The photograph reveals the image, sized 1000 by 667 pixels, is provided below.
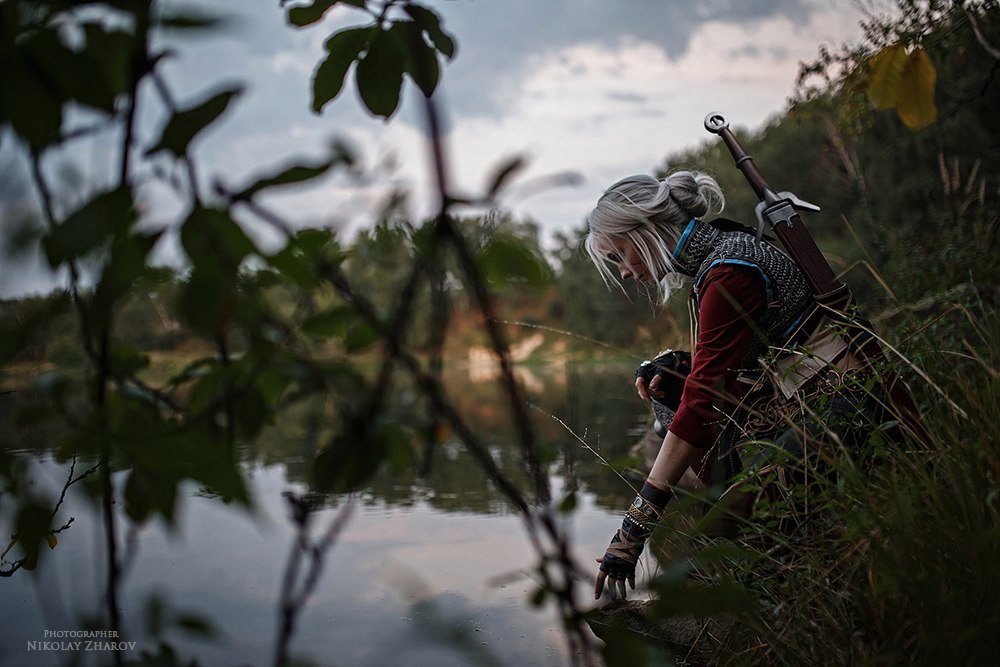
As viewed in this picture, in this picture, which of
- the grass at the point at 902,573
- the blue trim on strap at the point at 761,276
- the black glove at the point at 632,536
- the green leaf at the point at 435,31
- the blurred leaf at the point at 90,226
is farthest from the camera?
the blue trim on strap at the point at 761,276

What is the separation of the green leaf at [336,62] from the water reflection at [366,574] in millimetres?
273

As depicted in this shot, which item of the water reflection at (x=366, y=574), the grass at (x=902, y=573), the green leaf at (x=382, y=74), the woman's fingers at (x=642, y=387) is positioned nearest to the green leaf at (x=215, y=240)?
the water reflection at (x=366, y=574)

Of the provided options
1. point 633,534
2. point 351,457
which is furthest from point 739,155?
point 351,457

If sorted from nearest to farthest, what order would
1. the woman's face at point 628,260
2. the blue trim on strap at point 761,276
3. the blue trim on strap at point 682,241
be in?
1. the blue trim on strap at point 761,276
2. the blue trim on strap at point 682,241
3. the woman's face at point 628,260

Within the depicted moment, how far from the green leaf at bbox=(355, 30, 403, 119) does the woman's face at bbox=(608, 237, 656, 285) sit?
1773mm

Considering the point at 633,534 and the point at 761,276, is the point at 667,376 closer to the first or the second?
the point at 761,276

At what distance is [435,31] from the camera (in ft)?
2.09

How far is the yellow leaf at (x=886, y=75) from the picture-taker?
112 centimetres

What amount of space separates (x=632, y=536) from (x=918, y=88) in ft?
3.86

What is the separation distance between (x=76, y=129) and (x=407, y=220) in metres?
0.20

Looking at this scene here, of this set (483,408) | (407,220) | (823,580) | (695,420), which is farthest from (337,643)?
(483,408)

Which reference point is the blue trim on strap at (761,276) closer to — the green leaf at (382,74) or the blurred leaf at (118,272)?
the green leaf at (382,74)

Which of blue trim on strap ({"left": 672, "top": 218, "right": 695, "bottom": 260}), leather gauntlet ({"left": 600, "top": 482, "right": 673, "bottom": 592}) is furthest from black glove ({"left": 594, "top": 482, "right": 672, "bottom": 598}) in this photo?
blue trim on strap ({"left": 672, "top": 218, "right": 695, "bottom": 260})

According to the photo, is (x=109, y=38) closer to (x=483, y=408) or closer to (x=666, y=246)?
(x=666, y=246)
